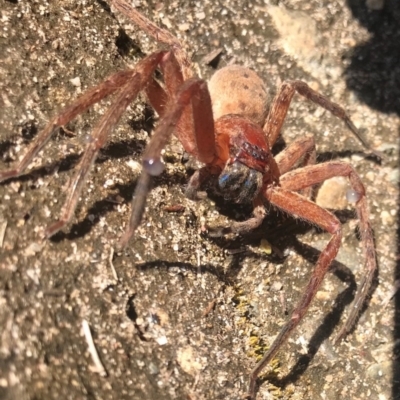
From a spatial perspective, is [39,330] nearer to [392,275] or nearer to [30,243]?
[30,243]

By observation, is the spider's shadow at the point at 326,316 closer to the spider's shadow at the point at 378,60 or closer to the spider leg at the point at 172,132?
the spider leg at the point at 172,132

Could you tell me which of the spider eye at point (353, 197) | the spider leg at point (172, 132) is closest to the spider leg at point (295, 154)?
the spider eye at point (353, 197)

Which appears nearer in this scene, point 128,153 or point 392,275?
point 128,153

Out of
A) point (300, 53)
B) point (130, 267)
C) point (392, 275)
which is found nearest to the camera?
point (130, 267)

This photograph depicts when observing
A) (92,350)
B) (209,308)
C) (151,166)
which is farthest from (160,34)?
(92,350)

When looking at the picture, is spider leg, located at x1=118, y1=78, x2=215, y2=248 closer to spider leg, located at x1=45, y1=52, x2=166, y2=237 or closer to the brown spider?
the brown spider

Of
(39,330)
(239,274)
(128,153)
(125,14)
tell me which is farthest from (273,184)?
(39,330)

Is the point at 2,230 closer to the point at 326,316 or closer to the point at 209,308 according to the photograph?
the point at 209,308
